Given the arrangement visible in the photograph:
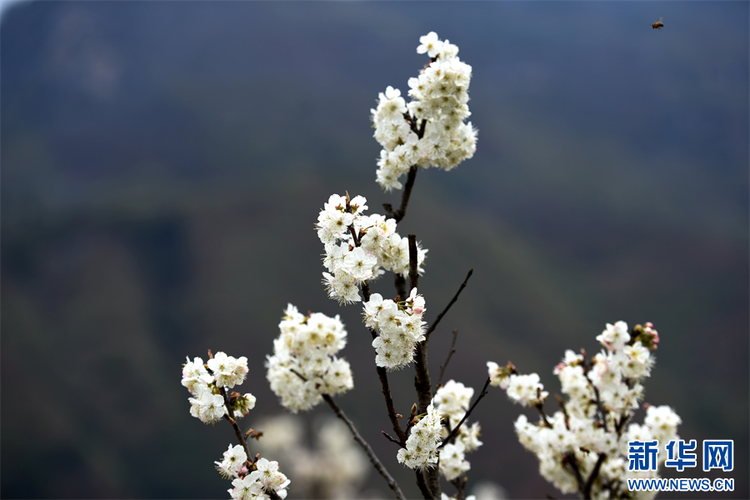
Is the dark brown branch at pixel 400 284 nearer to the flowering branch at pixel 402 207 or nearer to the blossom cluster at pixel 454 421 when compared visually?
the flowering branch at pixel 402 207

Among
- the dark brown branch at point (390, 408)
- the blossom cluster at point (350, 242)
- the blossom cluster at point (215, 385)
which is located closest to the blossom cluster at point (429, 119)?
the blossom cluster at point (350, 242)

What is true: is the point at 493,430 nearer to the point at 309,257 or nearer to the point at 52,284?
the point at 309,257

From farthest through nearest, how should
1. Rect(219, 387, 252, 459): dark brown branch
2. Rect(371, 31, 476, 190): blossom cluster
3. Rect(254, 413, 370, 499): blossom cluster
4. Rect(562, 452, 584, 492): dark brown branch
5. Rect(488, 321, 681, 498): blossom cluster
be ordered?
1. Rect(254, 413, 370, 499): blossom cluster
2. Rect(562, 452, 584, 492): dark brown branch
3. Rect(488, 321, 681, 498): blossom cluster
4. Rect(371, 31, 476, 190): blossom cluster
5. Rect(219, 387, 252, 459): dark brown branch

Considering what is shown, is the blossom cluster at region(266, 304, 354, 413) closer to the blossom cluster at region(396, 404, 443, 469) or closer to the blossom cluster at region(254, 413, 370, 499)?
the blossom cluster at region(396, 404, 443, 469)

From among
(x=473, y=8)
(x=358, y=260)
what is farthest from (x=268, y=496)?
(x=473, y=8)

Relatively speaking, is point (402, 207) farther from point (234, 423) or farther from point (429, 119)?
point (234, 423)

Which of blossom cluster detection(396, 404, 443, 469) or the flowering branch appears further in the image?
the flowering branch

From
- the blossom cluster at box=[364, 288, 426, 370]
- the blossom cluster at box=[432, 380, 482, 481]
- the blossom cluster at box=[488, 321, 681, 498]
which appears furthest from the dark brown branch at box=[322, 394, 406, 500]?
the blossom cluster at box=[488, 321, 681, 498]
